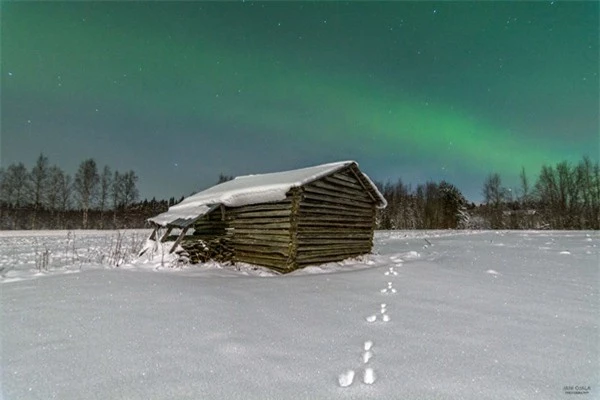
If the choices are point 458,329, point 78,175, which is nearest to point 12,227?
point 78,175

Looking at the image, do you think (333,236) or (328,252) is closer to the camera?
(328,252)

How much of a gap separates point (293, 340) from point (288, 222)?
22.4 feet

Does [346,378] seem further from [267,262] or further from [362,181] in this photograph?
[362,181]

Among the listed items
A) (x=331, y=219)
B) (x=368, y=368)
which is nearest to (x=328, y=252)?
(x=331, y=219)

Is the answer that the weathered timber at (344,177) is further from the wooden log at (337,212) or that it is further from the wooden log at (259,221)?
the wooden log at (259,221)

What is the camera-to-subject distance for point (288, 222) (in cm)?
1076

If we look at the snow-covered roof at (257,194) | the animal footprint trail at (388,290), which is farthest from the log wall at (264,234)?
the animal footprint trail at (388,290)

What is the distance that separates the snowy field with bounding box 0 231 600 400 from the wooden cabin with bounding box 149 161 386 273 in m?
3.83

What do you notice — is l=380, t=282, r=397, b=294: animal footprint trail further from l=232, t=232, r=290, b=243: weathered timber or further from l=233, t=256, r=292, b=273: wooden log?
l=232, t=232, r=290, b=243: weathered timber

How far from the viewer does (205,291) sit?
6625mm

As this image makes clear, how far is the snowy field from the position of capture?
2904 millimetres

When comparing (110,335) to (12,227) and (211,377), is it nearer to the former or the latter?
(211,377)

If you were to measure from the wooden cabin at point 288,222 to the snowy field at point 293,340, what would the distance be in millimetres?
3827

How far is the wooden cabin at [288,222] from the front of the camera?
10.8 meters
